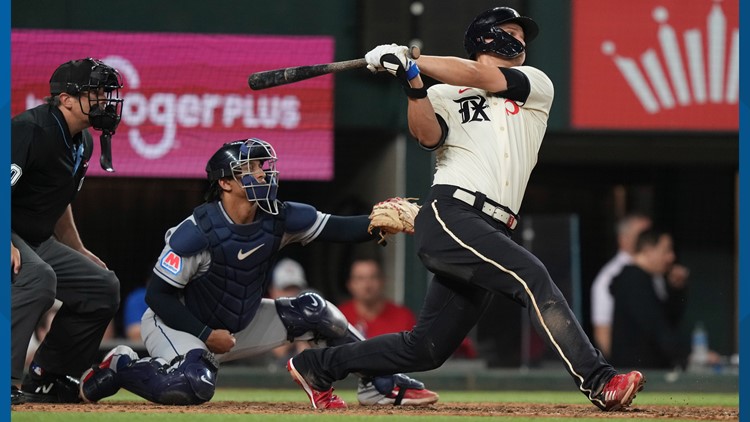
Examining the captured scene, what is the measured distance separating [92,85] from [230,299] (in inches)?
48.8

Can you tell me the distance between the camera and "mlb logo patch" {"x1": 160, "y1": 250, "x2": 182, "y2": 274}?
6551 mm

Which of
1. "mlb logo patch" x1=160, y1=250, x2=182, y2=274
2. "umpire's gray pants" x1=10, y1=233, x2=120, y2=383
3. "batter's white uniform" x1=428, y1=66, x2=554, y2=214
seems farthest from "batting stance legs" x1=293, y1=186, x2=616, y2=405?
"umpire's gray pants" x1=10, y1=233, x2=120, y2=383

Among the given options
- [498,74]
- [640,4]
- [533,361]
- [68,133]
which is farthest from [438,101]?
[640,4]

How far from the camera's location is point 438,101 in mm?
6297

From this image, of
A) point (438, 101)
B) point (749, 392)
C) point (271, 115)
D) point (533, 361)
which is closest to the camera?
point (749, 392)

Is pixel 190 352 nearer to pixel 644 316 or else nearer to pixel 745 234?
A: pixel 745 234

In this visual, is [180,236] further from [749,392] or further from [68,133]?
[749,392]

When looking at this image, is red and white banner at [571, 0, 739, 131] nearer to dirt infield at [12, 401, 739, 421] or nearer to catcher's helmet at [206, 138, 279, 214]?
dirt infield at [12, 401, 739, 421]

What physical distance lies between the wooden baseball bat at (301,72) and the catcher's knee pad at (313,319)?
1.17 meters

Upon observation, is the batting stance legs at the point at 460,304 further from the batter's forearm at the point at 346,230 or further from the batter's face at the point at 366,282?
the batter's face at the point at 366,282

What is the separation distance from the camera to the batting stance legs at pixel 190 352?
6.51 m

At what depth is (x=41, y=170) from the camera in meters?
6.61

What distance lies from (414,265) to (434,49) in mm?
1837

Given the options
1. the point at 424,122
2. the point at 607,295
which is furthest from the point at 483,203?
the point at 607,295
